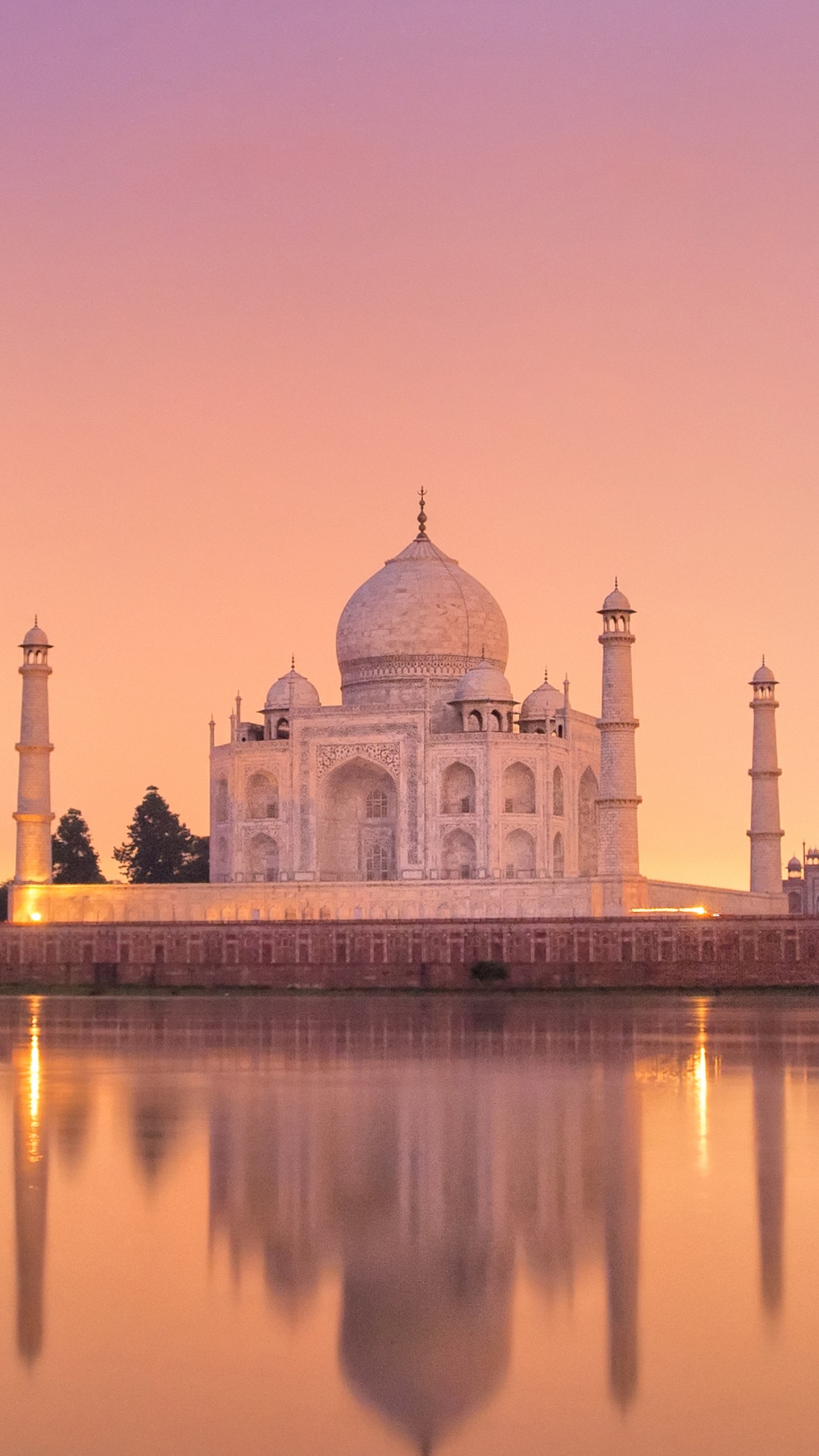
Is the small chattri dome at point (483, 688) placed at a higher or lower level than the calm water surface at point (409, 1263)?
higher

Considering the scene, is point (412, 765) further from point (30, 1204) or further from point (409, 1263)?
point (409, 1263)

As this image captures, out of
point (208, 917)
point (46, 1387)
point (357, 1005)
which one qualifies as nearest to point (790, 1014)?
point (357, 1005)

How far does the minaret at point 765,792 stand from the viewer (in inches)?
1586

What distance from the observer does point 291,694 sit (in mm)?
41188

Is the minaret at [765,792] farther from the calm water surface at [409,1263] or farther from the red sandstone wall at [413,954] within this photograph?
the calm water surface at [409,1263]

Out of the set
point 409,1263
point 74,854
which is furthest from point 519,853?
point 409,1263

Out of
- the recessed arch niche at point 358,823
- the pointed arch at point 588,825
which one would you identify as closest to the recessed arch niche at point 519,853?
the pointed arch at point 588,825

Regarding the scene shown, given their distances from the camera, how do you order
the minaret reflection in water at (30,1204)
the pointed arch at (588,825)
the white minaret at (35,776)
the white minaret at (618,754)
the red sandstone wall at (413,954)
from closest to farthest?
the minaret reflection in water at (30,1204) → the red sandstone wall at (413,954) → the white minaret at (618,754) → the white minaret at (35,776) → the pointed arch at (588,825)

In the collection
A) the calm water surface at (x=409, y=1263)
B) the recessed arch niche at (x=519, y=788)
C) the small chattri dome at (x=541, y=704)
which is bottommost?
the calm water surface at (x=409, y=1263)

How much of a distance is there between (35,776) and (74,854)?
38.5 feet

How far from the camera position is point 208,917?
122ft

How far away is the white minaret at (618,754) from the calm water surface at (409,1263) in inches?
861

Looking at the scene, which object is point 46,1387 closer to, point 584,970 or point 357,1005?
point 357,1005

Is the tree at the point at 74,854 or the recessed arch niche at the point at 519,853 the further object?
the tree at the point at 74,854
